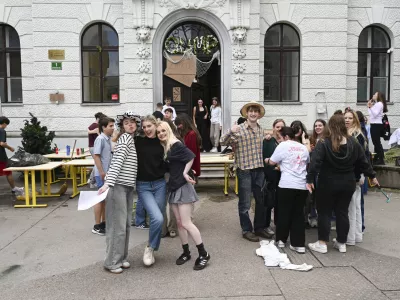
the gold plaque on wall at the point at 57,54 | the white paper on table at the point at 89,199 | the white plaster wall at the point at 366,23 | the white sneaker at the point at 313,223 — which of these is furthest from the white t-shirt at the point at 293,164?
the gold plaque on wall at the point at 57,54

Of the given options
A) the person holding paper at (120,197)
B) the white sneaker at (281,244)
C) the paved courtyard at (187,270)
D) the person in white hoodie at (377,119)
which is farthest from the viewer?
the person in white hoodie at (377,119)

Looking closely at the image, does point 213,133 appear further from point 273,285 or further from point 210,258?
point 273,285

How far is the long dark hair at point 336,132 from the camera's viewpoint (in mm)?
4676

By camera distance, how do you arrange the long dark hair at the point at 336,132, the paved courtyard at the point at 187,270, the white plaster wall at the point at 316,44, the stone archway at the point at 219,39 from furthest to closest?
the white plaster wall at the point at 316,44 → the stone archway at the point at 219,39 → the long dark hair at the point at 336,132 → the paved courtyard at the point at 187,270

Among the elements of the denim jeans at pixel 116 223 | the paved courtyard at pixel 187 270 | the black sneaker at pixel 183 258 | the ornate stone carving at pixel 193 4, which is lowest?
the paved courtyard at pixel 187 270

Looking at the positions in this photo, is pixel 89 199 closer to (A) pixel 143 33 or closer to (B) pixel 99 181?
(B) pixel 99 181

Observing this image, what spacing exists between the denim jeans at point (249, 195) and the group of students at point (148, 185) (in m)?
1.17

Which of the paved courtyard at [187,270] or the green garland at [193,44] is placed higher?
the green garland at [193,44]

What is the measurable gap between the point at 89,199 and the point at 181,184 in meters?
1.06

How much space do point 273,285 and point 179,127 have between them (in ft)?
8.81

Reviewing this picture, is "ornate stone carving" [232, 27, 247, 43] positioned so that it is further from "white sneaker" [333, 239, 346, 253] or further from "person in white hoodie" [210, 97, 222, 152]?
"white sneaker" [333, 239, 346, 253]

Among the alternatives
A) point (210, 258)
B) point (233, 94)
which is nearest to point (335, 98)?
point (233, 94)

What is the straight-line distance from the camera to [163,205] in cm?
448

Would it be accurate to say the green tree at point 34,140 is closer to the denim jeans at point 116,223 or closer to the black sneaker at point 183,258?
the denim jeans at point 116,223
